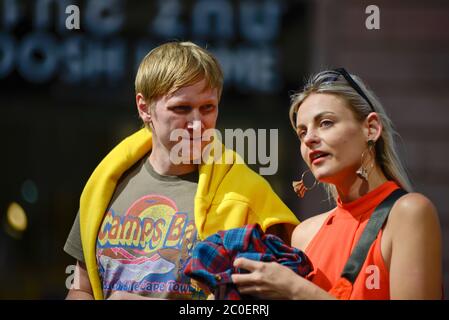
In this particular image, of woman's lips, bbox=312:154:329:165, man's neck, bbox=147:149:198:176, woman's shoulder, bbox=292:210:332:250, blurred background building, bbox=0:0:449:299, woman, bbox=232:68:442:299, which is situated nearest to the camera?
woman, bbox=232:68:442:299

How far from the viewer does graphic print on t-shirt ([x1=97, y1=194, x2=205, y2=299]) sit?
270 centimetres

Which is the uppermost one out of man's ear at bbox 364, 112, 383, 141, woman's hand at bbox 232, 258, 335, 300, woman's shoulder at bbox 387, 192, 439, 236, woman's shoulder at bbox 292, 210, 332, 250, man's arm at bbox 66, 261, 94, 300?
man's ear at bbox 364, 112, 383, 141

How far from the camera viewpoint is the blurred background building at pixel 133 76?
3.96m

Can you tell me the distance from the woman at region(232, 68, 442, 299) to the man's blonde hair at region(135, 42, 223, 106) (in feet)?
1.04

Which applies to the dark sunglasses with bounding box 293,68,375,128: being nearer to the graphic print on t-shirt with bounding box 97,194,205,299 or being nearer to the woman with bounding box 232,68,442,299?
the woman with bounding box 232,68,442,299

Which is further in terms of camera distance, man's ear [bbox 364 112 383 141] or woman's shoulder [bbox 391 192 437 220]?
man's ear [bbox 364 112 383 141]

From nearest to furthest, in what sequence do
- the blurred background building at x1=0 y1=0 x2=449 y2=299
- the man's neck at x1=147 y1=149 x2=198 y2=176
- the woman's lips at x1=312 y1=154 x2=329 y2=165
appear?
the woman's lips at x1=312 y1=154 x2=329 y2=165 < the man's neck at x1=147 y1=149 x2=198 y2=176 < the blurred background building at x1=0 y1=0 x2=449 y2=299

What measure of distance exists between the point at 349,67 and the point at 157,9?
1133 millimetres

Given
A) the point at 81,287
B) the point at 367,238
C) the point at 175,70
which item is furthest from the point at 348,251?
the point at 81,287

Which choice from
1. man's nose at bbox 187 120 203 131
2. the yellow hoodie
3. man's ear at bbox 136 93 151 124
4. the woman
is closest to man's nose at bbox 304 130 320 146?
the woman

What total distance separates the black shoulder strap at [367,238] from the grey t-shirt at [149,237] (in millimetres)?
528

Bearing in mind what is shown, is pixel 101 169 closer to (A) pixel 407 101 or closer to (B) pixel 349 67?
(B) pixel 349 67

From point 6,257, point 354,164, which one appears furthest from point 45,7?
point 354,164

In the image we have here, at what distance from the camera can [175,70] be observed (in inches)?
109
